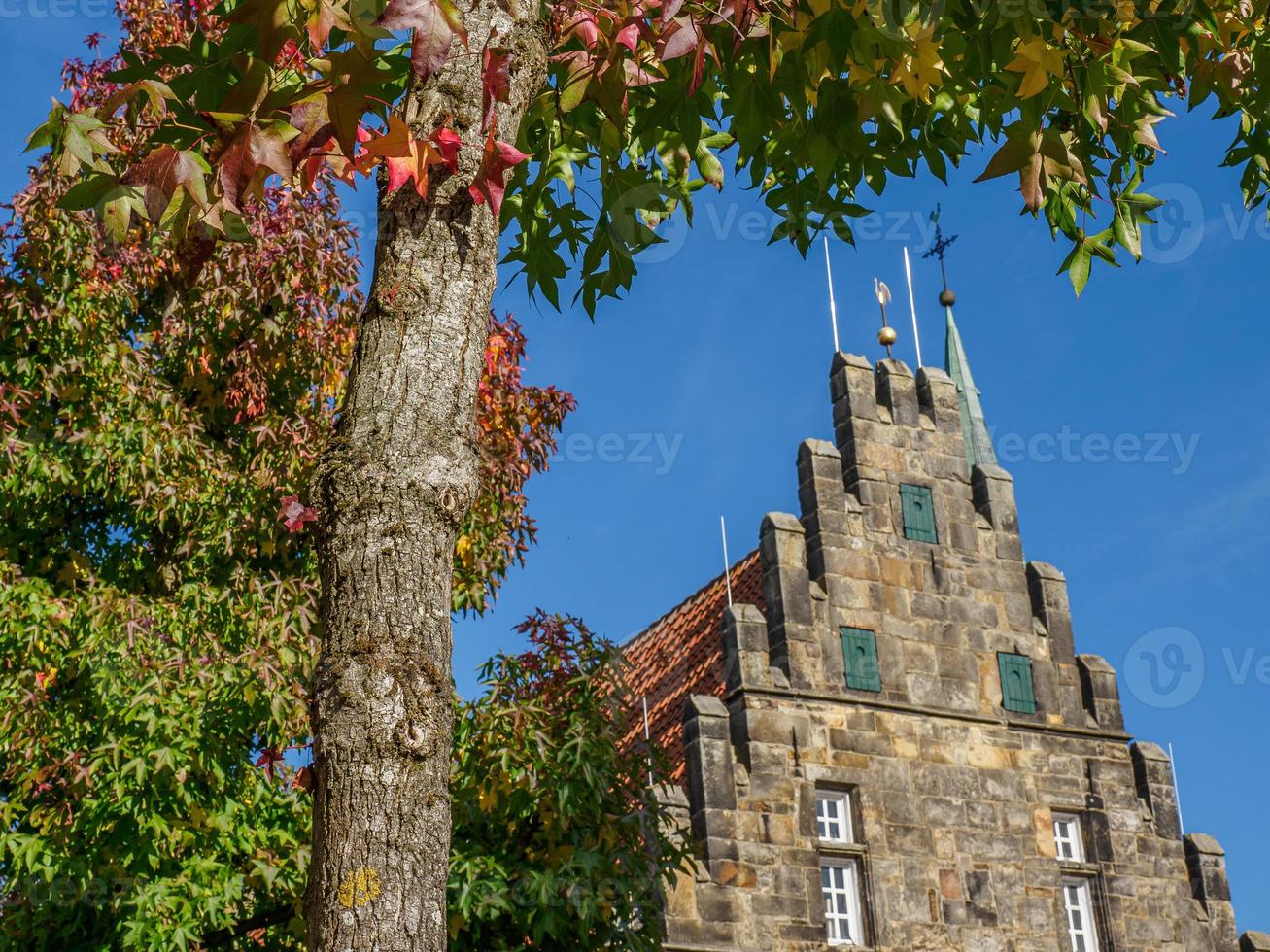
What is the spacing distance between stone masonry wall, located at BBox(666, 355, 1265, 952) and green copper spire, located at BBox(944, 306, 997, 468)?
13416 mm

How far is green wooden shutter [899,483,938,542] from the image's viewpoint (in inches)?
745

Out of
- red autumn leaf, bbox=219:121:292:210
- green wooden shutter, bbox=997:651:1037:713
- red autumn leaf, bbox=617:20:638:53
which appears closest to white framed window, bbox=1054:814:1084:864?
green wooden shutter, bbox=997:651:1037:713

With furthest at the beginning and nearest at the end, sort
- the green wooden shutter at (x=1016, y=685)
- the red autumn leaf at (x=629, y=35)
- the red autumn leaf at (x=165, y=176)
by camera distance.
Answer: the green wooden shutter at (x=1016, y=685) < the red autumn leaf at (x=629, y=35) < the red autumn leaf at (x=165, y=176)

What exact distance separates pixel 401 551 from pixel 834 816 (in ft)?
43.6

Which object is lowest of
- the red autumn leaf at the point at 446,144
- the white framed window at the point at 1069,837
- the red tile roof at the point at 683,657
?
the white framed window at the point at 1069,837

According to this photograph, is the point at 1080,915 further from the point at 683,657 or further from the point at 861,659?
the point at 683,657

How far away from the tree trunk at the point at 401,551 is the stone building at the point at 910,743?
11485 millimetres

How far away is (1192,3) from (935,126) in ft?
4.59

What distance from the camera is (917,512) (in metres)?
19.1

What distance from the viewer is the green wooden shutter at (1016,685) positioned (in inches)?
735

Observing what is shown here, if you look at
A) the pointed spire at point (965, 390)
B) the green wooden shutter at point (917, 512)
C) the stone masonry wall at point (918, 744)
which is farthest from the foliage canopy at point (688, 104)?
the pointed spire at point (965, 390)

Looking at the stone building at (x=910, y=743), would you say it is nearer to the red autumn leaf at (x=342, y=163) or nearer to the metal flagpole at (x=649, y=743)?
the metal flagpole at (x=649, y=743)

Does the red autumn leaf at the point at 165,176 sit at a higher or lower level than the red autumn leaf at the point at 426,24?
lower

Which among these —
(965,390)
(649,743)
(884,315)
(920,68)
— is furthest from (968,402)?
(920,68)
